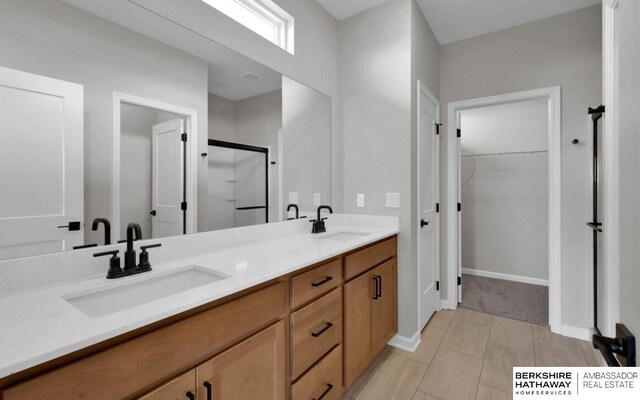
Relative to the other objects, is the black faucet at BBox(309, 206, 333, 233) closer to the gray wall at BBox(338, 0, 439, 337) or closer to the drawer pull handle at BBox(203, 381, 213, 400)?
the gray wall at BBox(338, 0, 439, 337)

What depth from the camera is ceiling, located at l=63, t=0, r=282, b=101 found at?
3.91 feet

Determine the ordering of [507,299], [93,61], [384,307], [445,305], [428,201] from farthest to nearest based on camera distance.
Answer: [507,299] < [445,305] < [428,201] < [384,307] < [93,61]

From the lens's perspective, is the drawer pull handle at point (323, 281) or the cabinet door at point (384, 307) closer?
the drawer pull handle at point (323, 281)

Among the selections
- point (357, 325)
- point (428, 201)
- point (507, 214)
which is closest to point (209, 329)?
point (357, 325)

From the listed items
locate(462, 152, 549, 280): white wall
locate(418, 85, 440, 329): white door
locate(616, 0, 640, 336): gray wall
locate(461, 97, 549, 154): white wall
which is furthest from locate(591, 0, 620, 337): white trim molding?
locate(462, 152, 549, 280): white wall

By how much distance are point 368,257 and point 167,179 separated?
4.01 feet

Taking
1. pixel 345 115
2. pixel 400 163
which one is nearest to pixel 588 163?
pixel 400 163

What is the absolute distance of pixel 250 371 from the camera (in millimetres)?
1026

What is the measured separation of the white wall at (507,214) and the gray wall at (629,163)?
3.68 meters

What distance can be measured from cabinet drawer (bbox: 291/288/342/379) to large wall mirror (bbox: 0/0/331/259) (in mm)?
693

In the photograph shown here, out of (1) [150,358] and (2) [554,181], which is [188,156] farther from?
(2) [554,181]

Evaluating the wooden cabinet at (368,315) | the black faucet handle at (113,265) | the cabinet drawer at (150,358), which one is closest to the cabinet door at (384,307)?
the wooden cabinet at (368,315)

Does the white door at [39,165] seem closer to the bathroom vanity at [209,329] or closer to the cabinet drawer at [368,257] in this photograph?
the bathroom vanity at [209,329]

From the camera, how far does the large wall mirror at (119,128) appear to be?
984 millimetres
